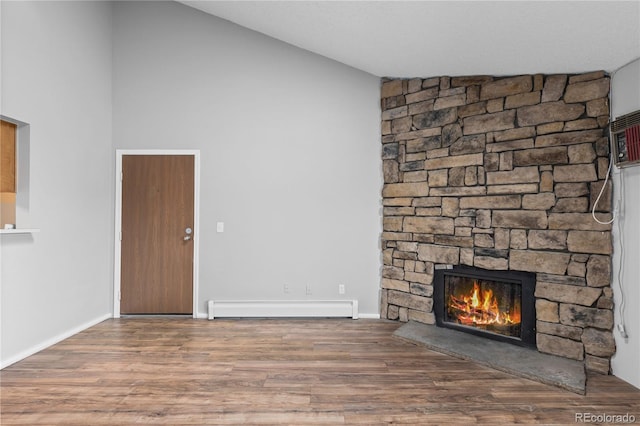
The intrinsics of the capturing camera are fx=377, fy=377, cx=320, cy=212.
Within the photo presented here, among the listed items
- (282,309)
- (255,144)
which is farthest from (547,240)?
(255,144)

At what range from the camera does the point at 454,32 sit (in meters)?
2.80

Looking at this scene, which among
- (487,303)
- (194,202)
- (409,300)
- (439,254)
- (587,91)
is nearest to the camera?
(587,91)

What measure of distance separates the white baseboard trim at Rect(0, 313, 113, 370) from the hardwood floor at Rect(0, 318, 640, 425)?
64 mm

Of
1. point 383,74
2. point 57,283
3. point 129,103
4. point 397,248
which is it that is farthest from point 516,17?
point 57,283

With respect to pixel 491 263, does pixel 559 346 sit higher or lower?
lower

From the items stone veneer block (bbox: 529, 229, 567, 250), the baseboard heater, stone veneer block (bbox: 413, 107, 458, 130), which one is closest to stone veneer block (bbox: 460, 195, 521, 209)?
stone veneer block (bbox: 529, 229, 567, 250)

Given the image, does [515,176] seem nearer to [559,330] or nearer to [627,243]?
[627,243]

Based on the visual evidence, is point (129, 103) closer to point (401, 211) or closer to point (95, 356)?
point (95, 356)

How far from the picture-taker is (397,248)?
160 inches

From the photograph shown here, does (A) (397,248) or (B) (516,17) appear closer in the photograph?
(B) (516,17)

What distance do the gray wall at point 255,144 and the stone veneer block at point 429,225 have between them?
1.27ft

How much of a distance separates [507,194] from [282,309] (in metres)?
2.52

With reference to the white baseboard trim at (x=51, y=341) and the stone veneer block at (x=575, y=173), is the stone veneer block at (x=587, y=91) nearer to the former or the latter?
the stone veneer block at (x=575, y=173)

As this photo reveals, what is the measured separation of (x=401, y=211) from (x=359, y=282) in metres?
0.91
